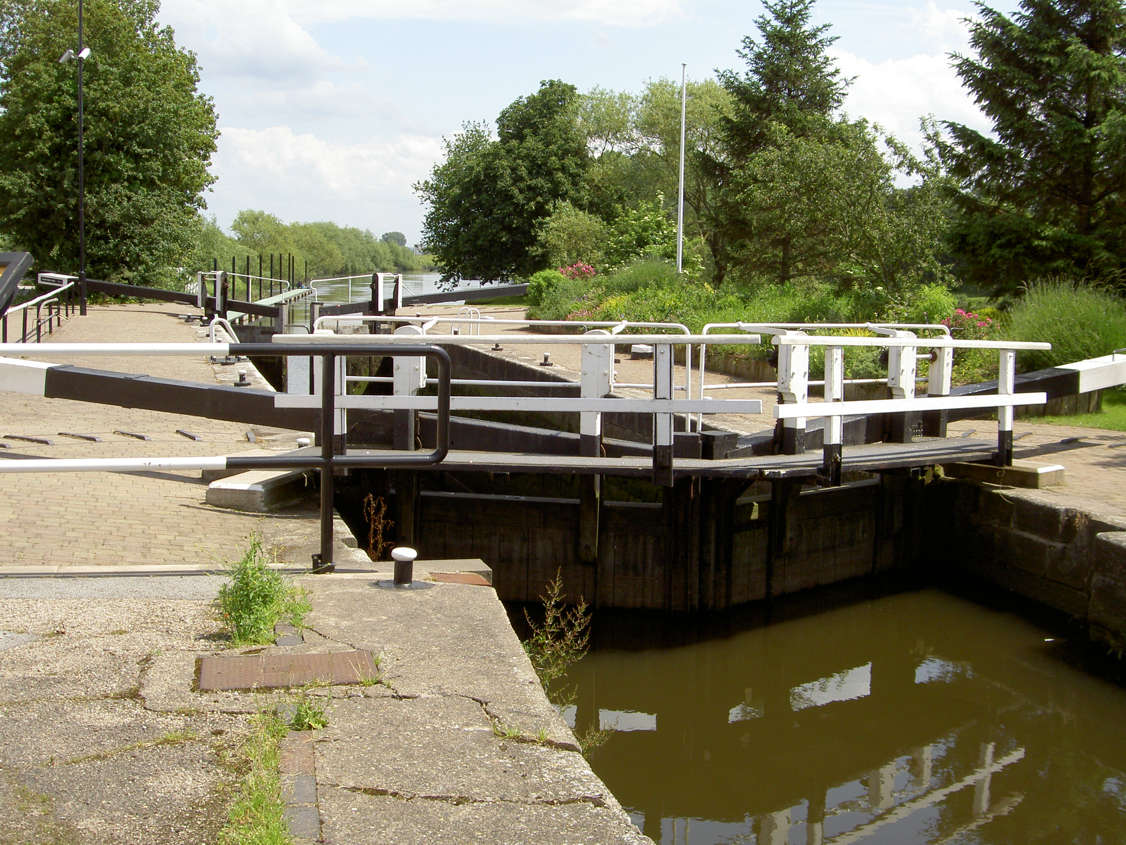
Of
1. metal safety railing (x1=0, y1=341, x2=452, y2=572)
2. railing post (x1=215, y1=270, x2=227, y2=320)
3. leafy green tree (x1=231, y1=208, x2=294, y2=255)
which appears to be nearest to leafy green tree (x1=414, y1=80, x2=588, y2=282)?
railing post (x1=215, y1=270, x2=227, y2=320)

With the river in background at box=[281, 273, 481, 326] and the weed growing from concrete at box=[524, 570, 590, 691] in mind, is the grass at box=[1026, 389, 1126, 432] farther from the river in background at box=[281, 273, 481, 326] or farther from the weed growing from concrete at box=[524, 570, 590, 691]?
the river in background at box=[281, 273, 481, 326]

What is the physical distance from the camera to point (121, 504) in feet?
24.0

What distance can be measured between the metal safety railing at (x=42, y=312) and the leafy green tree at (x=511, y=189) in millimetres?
20754

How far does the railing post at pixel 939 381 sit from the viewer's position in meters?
9.52

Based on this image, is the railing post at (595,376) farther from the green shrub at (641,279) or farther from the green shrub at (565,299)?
the green shrub at (641,279)

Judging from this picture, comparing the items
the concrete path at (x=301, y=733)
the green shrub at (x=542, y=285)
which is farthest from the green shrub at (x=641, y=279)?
the concrete path at (x=301, y=733)

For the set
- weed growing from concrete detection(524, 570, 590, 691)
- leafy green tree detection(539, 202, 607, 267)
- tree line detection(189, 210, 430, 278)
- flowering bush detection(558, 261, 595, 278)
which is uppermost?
tree line detection(189, 210, 430, 278)

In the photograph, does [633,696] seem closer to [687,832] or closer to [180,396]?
[687,832]

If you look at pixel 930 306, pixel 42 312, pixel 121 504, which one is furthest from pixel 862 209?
pixel 42 312

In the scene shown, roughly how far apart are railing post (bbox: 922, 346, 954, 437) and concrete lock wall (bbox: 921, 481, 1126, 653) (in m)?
0.53

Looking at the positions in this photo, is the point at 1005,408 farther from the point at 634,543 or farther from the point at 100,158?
the point at 100,158

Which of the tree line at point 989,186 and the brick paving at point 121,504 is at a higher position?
the tree line at point 989,186

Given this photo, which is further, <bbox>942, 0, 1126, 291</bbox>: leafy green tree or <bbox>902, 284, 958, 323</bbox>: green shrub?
<bbox>942, 0, 1126, 291</bbox>: leafy green tree

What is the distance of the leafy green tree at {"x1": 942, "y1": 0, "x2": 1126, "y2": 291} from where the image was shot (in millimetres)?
19297
